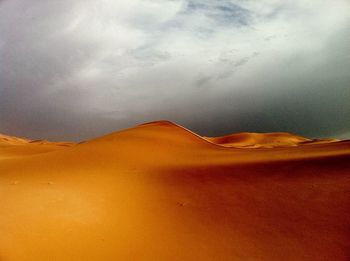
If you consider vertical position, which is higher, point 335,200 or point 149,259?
point 335,200

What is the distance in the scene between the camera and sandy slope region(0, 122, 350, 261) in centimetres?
381

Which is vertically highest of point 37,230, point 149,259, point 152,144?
point 152,144

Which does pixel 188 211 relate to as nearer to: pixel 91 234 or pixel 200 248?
pixel 200 248

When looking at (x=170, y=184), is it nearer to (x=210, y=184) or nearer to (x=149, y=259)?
(x=210, y=184)

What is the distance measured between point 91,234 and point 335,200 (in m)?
3.32

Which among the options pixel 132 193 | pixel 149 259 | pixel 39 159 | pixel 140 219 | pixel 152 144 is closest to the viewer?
pixel 149 259

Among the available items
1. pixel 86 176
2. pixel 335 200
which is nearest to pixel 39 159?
pixel 86 176

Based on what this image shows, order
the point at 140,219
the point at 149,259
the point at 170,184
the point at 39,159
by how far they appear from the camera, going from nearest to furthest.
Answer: the point at 149,259 < the point at 140,219 < the point at 170,184 < the point at 39,159

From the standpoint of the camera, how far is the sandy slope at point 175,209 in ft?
12.5

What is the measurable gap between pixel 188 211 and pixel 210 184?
3.64 ft

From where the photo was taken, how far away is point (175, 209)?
496 centimetres

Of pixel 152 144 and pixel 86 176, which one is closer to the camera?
pixel 86 176

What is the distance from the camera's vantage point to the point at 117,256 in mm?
3752

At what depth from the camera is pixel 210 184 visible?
19.3ft
